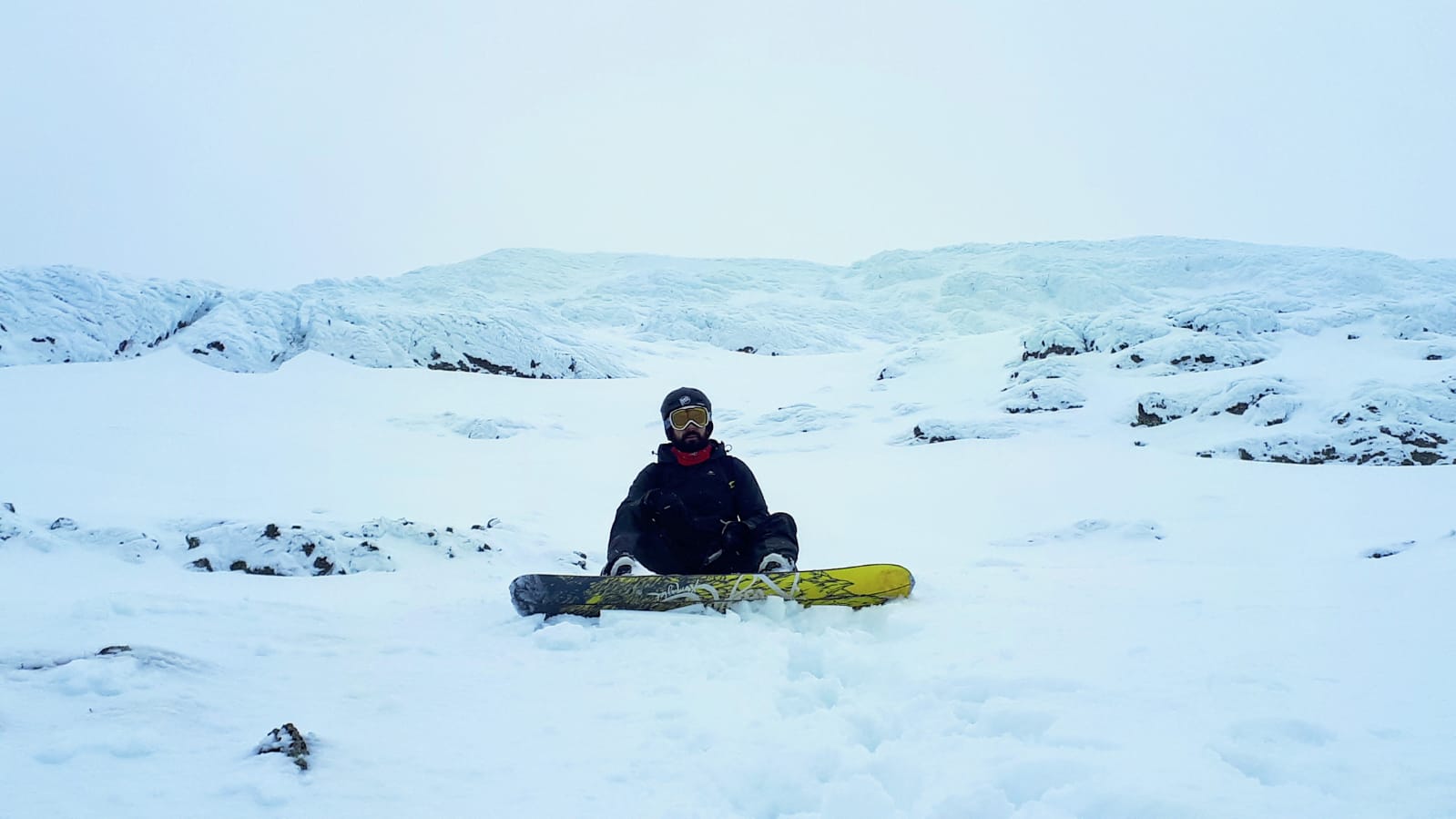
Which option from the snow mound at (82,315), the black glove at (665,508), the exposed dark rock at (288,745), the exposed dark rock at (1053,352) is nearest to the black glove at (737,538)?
the black glove at (665,508)

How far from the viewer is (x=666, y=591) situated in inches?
178

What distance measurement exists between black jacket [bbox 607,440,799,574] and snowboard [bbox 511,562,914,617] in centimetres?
60

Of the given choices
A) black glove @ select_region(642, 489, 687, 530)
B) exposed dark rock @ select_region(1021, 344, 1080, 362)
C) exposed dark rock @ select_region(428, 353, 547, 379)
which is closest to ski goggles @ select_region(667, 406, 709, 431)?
black glove @ select_region(642, 489, 687, 530)

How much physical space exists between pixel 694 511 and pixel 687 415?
65cm

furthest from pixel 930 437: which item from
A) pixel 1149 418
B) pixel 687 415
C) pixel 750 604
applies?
pixel 750 604

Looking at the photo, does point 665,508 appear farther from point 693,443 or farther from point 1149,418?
point 1149,418

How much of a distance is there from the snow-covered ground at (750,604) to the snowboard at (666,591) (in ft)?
0.41

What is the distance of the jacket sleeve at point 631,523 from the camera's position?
506 cm

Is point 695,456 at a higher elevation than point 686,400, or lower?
lower

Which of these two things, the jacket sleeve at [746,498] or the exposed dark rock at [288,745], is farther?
the jacket sleeve at [746,498]

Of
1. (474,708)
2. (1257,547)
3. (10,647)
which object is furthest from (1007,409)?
(10,647)

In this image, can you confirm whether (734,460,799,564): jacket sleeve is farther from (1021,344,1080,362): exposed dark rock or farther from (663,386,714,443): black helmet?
(1021,344,1080,362): exposed dark rock

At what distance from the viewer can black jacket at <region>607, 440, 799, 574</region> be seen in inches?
207
